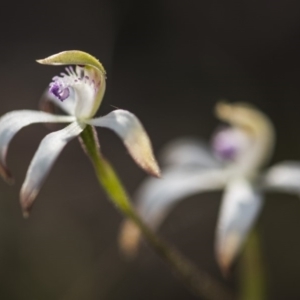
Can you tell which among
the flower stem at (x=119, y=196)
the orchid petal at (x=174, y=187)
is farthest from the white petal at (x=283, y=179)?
the flower stem at (x=119, y=196)

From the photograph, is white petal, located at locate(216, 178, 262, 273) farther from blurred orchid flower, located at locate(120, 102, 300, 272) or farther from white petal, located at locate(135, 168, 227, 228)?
white petal, located at locate(135, 168, 227, 228)

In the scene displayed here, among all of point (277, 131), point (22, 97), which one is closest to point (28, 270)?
point (22, 97)

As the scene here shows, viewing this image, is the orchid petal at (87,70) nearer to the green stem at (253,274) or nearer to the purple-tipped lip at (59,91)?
the purple-tipped lip at (59,91)

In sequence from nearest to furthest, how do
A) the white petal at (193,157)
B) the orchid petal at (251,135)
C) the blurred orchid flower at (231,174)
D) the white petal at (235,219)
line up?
the white petal at (235,219) < the blurred orchid flower at (231,174) < the orchid petal at (251,135) < the white petal at (193,157)

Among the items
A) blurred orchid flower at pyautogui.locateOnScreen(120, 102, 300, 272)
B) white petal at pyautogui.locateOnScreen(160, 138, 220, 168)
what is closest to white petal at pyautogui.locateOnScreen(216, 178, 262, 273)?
blurred orchid flower at pyautogui.locateOnScreen(120, 102, 300, 272)

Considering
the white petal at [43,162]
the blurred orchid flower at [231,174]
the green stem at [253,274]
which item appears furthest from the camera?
the blurred orchid flower at [231,174]
